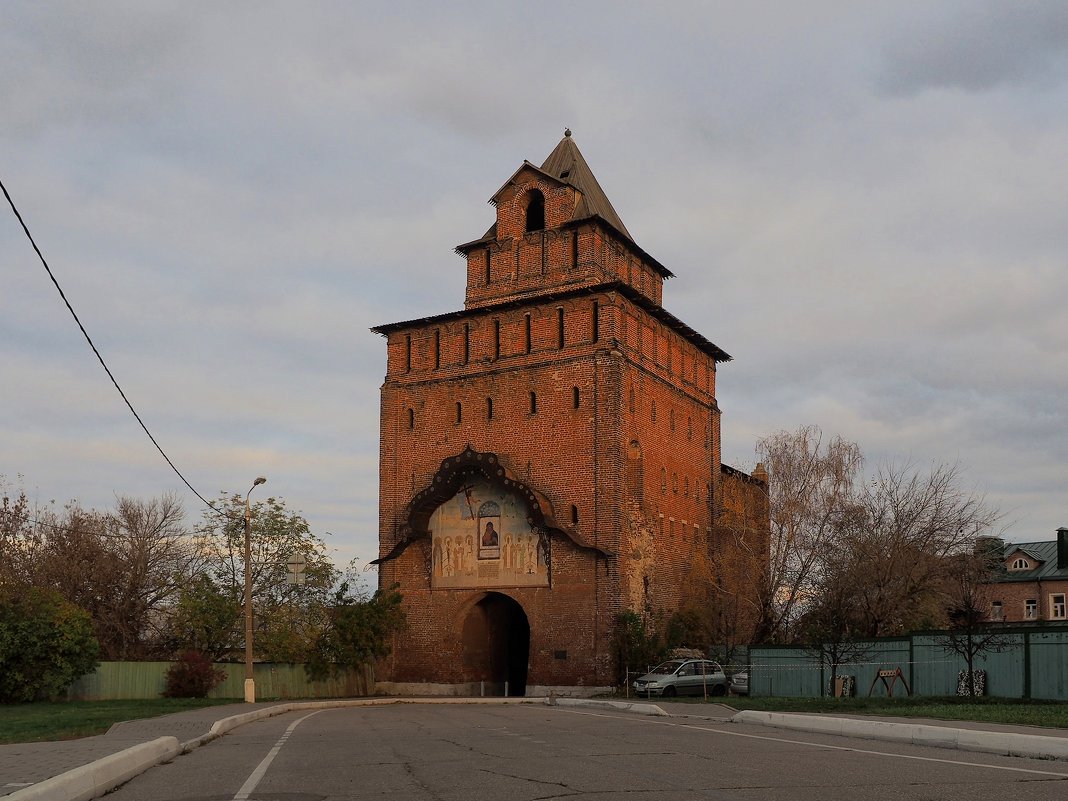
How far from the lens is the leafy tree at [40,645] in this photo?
33.2m

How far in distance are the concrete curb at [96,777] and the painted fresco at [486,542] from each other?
27.3 meters

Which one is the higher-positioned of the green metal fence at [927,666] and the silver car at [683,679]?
the green metal fence at [927,666]

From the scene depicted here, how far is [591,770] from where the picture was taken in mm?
11289

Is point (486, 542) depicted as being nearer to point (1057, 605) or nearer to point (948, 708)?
point (948, 708)

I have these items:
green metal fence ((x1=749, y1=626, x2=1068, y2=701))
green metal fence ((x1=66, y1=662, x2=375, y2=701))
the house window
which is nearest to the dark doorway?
green metal fence ((x1=66, y1=662, x2=375, y2=701))

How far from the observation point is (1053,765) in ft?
37.9

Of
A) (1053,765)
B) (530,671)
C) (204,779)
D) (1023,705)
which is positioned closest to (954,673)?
(1023,705)

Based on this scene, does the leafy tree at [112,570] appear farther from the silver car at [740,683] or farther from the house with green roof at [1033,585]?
the house with green roof at [1033,585]

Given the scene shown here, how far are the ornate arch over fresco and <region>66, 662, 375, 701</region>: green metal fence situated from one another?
204 inches

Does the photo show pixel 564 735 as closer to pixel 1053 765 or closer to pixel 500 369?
pixel 1053 765

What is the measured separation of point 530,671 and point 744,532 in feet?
37.7

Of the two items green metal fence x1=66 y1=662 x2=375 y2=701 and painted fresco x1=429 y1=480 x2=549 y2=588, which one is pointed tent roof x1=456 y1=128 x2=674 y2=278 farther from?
green metal fence x1=66 y1=662 x2=375 y2=701

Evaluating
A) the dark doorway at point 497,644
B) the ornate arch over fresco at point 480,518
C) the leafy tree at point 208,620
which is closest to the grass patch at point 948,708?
the ornate arch over fresco at point 480,518

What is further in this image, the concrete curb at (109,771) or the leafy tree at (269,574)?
the leafy tree at (269,574)
